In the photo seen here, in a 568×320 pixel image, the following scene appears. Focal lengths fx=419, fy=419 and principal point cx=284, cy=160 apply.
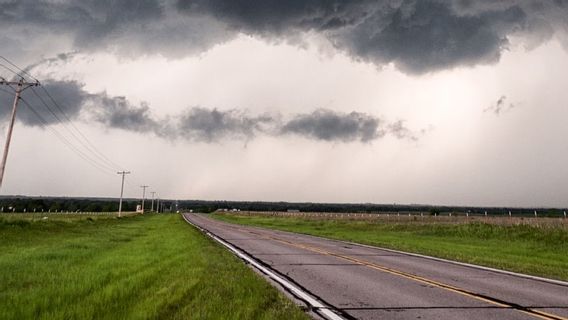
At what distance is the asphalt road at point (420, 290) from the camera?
24.8ft

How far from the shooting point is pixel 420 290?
31.6ft

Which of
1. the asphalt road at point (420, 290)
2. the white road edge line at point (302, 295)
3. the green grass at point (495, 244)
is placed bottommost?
the white road edge line at point (302, 295)

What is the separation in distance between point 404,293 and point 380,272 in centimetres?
315

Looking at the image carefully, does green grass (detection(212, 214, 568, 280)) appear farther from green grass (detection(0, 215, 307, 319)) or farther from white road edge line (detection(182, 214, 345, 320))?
green grass (detection(0, 215, 307, 319))

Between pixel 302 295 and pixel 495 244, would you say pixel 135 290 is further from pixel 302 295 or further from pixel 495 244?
pixel 495 244

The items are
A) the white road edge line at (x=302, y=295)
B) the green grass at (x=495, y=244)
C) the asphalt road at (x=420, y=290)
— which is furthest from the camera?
the green grass at (x=495, y=244)

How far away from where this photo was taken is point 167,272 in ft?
37.8

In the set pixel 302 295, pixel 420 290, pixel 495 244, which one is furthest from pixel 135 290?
pixel 495 244

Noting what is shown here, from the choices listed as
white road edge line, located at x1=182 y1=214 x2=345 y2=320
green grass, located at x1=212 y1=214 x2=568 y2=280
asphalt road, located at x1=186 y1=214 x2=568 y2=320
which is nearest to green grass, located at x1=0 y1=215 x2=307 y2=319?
white road edge line, located at x1=182 y1=214 x2=345 y2=320

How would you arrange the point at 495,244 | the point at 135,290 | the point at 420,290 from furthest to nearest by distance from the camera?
the point at 495,244 < the point at 420,290 < the point at 135,290

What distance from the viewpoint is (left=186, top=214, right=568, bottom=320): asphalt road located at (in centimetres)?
757

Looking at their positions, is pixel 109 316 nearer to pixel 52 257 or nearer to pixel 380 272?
pixel 380 272

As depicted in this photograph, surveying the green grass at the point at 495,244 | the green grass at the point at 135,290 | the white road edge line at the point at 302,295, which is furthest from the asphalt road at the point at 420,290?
the green grass at the point at 495,244

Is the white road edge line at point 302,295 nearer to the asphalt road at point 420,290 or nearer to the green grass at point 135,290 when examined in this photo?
the asphalt road at point 420,290
